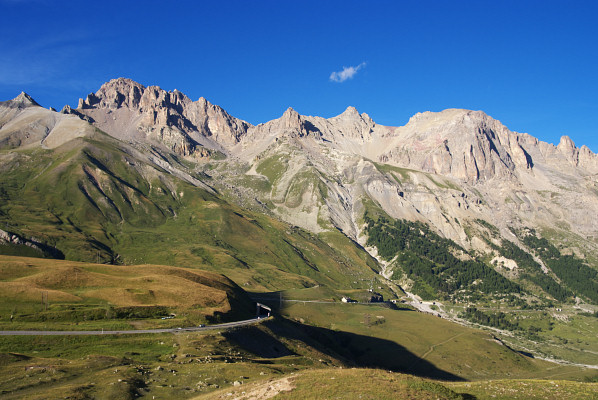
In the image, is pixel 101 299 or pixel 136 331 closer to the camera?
pixel 136 331

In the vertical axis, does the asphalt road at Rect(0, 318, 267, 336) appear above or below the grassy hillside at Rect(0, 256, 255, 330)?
below

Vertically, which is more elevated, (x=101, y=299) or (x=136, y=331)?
(x=101, y=299)

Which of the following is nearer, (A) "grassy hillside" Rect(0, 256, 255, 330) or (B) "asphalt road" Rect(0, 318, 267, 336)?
(B) "asphalt road" Rect(0, 318, 267, 336)

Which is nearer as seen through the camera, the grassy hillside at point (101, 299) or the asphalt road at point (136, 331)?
the asphalt road at point (136, 331)

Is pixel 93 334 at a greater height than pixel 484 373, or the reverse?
pixel 93 334

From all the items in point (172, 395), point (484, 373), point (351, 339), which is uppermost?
point (172, 395)

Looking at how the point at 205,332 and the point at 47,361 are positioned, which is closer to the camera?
the point at 47,361


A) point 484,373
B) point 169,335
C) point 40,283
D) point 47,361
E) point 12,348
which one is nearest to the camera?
point 47,361

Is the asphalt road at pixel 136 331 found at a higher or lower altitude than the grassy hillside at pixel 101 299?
lower

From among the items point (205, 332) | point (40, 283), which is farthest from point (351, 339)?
point (40, 283)

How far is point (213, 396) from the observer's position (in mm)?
51125

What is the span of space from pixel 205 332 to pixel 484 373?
466 ft

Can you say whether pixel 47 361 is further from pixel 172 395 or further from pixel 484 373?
pixel 484 373

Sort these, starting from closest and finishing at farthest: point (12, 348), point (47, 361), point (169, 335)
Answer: point (47, 361) < point (12, 348) < point (169, 335)
